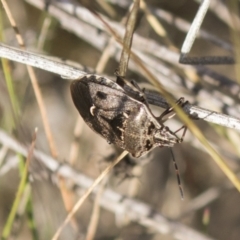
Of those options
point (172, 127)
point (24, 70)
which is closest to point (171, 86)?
point (172, 127)

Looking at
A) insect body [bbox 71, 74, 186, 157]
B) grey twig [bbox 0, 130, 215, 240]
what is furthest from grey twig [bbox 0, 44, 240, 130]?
grey twig [bbox 0, 130, 215, 240]

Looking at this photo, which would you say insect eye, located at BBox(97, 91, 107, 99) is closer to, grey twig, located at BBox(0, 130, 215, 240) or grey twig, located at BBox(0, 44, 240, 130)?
grey twig, located at BBox(0, 44, 240, 130)

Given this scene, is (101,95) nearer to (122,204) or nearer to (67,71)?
(67,71)

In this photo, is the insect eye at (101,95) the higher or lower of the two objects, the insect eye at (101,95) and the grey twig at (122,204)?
the higher

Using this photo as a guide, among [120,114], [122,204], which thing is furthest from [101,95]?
[122,204]

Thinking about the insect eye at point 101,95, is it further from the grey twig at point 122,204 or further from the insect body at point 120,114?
the grey twig at point 122,204

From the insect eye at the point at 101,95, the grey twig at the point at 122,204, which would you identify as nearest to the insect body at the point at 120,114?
the insect eye at the point at 101,95

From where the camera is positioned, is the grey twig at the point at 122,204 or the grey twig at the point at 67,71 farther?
the grey twig at the point at 122,204

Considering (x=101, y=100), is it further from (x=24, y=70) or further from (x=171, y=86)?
(x=24, y=70)
